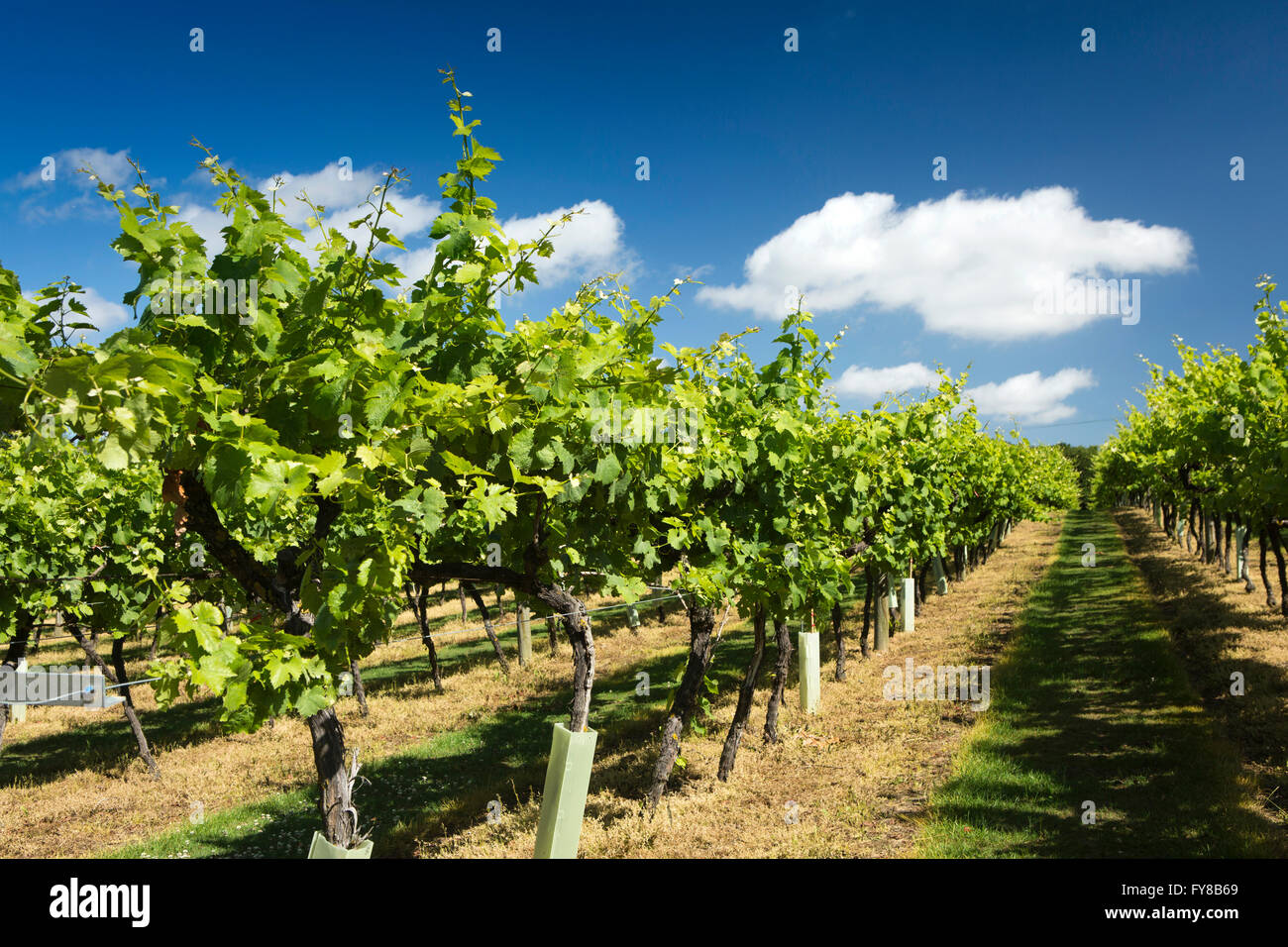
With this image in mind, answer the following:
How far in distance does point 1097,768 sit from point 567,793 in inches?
298

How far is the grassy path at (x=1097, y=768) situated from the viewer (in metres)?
6.55

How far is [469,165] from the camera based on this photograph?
4.20 meters

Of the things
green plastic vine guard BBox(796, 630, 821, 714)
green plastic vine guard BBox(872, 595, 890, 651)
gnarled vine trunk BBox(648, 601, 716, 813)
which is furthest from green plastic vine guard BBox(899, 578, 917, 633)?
gnarled vine trunk BBox(648, 601, 716, 813)

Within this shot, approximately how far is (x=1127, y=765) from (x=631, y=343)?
24.8ft

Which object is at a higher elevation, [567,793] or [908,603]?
[567,793]

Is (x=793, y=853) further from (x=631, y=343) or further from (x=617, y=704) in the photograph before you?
(x=617, y=704)

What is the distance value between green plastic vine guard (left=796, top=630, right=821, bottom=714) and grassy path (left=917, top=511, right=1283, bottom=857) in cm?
224

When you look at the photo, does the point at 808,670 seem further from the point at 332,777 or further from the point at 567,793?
the point at 567,793

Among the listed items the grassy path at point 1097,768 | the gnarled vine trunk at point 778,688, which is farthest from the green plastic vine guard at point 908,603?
the gnarled vine trunk at point 778,688

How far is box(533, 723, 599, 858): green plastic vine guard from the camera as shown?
351cm

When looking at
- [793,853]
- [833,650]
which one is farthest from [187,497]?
[833,650]

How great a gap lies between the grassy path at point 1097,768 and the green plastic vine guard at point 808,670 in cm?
224

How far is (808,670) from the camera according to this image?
1105 centimetres

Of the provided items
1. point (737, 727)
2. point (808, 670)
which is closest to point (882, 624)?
point (808, 670)
